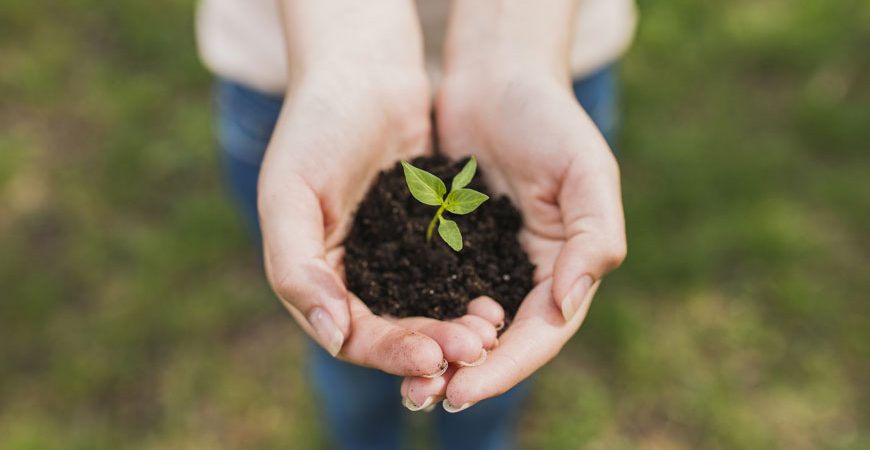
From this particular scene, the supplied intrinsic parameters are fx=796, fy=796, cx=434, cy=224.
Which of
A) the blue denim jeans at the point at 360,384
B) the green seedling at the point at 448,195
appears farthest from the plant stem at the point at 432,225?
the blue denim jeans at the point at 360,384

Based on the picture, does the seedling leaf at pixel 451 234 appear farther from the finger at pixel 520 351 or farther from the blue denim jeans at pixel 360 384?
the blue denim jeans at pixel 360 384

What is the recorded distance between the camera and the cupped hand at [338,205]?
2082 mm

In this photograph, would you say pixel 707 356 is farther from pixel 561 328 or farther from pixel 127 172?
pixel 127 172

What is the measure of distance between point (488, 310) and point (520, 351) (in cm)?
22

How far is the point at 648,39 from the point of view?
209 inches

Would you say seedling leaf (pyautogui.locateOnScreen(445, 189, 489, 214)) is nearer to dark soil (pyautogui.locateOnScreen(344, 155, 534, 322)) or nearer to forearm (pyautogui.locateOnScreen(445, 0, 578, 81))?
dark soil (pyautogui.locateOnScreen(344, 155, 534, 322))

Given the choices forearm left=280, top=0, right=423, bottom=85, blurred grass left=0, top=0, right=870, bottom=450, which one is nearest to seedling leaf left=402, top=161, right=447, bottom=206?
forearm left=280, top=0, right=423, bottom=85

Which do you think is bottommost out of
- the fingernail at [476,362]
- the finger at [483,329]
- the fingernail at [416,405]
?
the fingernail at [416,405]

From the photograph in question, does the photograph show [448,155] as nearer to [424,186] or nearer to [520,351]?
[424,186]

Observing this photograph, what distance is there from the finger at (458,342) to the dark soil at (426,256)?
0.27 m

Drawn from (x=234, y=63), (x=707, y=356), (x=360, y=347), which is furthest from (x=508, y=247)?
(x=707, y=356)

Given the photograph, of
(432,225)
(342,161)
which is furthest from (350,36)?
(432,225)

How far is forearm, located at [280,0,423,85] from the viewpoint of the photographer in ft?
8.45

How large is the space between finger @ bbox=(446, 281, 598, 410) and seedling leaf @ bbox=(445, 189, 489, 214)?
31 cm
